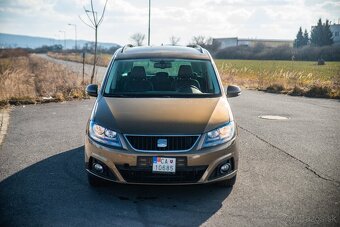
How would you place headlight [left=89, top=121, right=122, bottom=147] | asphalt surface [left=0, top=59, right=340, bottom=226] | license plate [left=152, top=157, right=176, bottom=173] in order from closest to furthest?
1. asphalt surface [left=0, top=59, right=340, bottom=226]
2. license plate [left=152, top=157, right=176, bottom=173]
3. headlight [left=89, top=121, right=122, bottom=147]

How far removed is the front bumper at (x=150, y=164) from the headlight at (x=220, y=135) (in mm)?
61

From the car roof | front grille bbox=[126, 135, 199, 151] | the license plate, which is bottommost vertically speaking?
the license plate

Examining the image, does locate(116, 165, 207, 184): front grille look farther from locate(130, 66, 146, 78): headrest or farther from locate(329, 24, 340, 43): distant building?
locate(329, 24, 340, 43): distant building

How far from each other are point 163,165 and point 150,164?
142mm

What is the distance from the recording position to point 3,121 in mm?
9281

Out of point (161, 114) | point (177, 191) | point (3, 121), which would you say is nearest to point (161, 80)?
point (161, 114)

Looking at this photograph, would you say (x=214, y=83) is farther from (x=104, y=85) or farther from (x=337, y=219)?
(x=337, y=219)

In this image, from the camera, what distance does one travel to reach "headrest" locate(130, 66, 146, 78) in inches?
223

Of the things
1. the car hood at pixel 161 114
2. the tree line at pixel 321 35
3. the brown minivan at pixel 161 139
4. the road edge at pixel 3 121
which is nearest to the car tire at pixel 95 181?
the brown minivan at pixel 161 139

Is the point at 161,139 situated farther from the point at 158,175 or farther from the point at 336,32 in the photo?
the point at 336,32

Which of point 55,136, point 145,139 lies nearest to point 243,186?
point 145,139

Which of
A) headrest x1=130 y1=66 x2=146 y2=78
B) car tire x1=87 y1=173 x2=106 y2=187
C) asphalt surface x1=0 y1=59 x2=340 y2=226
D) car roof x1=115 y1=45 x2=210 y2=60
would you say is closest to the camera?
asphalt surface x1=0 y1=59 x2=340 y2=226

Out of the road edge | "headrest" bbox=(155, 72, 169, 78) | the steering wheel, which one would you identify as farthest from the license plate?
the road edge

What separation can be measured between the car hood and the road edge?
3667 millimetres
